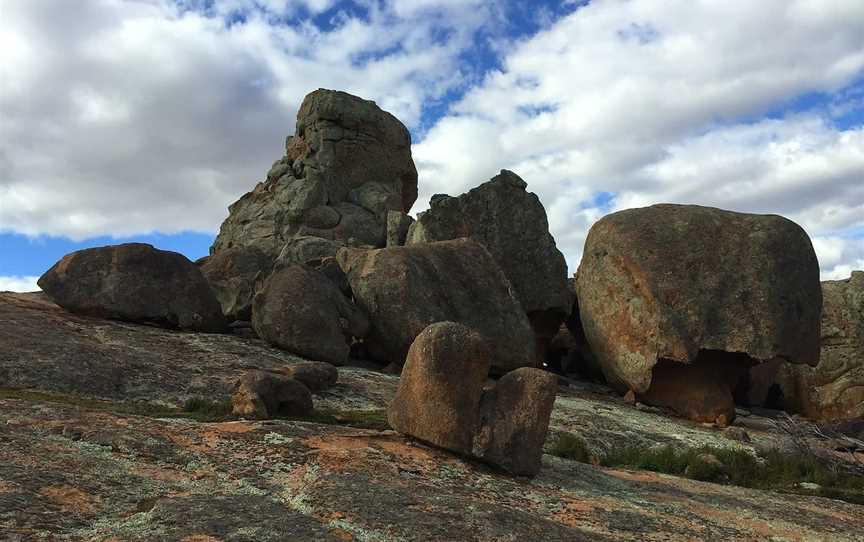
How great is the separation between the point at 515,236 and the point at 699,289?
8.10 metres

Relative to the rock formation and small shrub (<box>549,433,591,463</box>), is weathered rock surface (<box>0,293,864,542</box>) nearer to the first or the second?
the rock formation

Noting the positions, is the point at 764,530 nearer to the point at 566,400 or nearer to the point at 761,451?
the point at 761,451

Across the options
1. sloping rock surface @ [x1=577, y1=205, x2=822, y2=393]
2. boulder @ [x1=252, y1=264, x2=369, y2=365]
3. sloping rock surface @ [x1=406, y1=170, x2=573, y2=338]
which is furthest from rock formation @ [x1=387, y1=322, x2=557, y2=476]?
sloping rock surface @ [x1=406, y1=170, x2=573, y2=338]

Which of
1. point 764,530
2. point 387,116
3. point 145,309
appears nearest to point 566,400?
point 764,530

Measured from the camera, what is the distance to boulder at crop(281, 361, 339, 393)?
52.3 feet

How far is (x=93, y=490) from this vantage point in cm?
795

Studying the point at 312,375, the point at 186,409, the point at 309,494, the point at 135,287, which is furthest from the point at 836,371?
the point at 309,494

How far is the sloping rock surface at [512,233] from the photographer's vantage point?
2680 cm

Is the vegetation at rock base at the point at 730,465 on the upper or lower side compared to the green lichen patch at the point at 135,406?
lower

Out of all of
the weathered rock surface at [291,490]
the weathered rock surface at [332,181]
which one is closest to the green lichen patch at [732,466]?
the weathered rock surface at [291,490]

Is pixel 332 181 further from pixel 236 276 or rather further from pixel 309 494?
pixel 309 494

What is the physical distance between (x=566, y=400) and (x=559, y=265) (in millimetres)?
8443

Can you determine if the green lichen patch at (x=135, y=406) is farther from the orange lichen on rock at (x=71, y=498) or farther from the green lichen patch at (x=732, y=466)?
the green lichen patch at (x=732, y=466)

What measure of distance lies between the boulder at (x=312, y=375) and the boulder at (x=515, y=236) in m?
11.2
